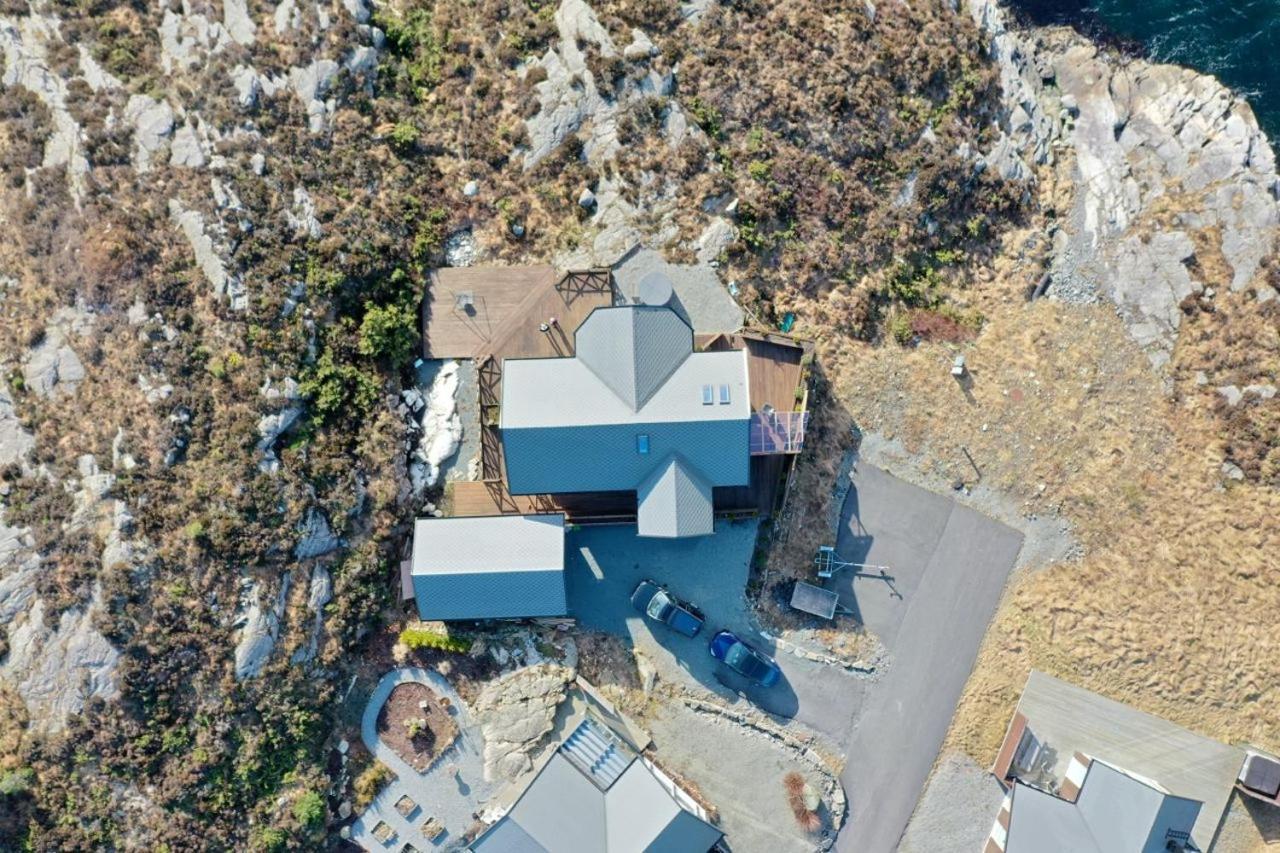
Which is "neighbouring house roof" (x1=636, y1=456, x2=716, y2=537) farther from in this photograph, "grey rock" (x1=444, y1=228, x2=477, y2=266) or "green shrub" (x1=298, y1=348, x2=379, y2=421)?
"grey rock" (x1=444, y1=228, x2=477, y2=266)

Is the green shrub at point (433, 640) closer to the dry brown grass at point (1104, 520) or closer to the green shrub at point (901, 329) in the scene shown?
the dry brown grass at point (1104, 520)

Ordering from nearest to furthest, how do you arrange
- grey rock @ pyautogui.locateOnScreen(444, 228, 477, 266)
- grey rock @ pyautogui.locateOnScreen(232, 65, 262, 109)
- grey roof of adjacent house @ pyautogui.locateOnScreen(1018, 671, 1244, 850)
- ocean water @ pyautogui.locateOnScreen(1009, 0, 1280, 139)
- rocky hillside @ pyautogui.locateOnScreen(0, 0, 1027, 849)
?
rocky hillside @ pyautogui.locateOnScreen(0, 0, 1027, 849)
grey rock @ pyautogui.locateOnScreen(232, 65, 262, 109)
grey rock @ pyautogui.locateOnScreen(444, 228, 477, 266)
grey roof of adjacent house @ pyautogui.locateOnScreen(1018, 671, 1244, 850)
ocean water @ pyautogui.locateOnScreen(1009, 0, 1280, 139)

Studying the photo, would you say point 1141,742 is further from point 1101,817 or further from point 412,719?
point 412,719

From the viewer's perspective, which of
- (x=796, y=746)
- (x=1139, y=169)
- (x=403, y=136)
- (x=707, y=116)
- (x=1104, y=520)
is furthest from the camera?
(x=1139, y=169)

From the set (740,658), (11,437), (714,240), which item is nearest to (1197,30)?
(714,240)

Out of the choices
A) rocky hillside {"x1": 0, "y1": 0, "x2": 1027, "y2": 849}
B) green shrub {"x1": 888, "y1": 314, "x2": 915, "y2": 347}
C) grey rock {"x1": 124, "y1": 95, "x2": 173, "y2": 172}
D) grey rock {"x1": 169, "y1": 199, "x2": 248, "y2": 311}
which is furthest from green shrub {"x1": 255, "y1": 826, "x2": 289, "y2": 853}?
green shrub {"x1": 888, "y1": 314, "x2": 915, "y2": 347}

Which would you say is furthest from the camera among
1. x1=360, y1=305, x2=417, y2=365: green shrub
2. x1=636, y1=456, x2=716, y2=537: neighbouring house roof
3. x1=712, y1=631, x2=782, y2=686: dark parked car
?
x1=712, y1=631, x2=782, y2=686: dark parked car

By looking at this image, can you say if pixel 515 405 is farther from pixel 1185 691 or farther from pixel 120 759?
pixel 1185 691
